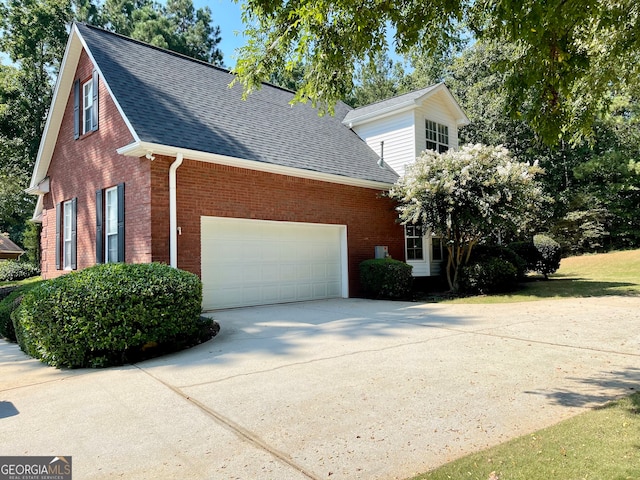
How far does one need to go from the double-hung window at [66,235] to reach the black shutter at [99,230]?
182cm

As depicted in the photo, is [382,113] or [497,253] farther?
[382,113]

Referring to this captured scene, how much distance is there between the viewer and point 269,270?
11141 millimetres

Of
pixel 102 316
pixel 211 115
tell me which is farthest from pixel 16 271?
pixel 102 316

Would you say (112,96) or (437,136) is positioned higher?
(437,136)

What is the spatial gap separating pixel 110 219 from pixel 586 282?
15.2 meters

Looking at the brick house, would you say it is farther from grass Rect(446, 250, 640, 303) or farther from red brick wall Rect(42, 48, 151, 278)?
grass Rect(446, 250, 640, 303)

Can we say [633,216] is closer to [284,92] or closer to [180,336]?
[284,92]

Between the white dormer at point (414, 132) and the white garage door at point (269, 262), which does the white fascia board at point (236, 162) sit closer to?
the white garage door at point (269, 262)

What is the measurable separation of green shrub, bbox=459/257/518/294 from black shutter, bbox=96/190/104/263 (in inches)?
400

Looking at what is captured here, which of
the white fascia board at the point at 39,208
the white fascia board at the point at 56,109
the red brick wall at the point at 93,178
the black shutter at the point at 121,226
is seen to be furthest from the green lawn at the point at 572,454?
the white fascia board at the point at 39,208

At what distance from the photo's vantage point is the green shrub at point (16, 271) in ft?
71.4

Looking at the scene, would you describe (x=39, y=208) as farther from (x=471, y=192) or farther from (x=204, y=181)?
(x=471, y=192)

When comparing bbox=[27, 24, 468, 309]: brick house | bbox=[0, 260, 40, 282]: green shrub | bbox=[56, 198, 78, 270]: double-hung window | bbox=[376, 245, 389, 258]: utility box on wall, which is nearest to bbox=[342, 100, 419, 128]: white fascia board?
bbox=[27, 24, 468, 309]: brick house

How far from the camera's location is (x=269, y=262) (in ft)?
36.6
